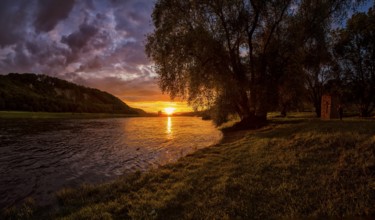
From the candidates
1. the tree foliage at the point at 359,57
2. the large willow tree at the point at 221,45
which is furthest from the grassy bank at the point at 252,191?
the tree foliage at the point at 359,57

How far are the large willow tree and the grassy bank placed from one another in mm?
14859

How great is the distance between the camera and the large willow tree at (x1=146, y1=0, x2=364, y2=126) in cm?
2361

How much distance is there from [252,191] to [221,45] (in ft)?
66.4

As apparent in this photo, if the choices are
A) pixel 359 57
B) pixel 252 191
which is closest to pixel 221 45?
pixel 252 191

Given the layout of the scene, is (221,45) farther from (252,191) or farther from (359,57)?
(359,57)

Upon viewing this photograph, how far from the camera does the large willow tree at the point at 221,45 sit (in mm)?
23609

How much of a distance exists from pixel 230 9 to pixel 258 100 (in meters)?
11.0

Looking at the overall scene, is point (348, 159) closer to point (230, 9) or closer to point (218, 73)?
point (218, 73)

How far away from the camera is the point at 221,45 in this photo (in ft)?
81.2

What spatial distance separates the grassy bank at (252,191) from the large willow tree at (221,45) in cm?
1486

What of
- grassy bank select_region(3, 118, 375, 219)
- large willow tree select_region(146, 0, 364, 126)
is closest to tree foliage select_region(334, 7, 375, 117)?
large willow tree select_region(146, 0, 364, 126)

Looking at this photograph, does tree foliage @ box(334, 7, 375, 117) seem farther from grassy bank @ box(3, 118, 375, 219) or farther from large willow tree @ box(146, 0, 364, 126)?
grassy bank @ box(3, 118, 375, 219)

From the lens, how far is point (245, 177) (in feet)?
28.5

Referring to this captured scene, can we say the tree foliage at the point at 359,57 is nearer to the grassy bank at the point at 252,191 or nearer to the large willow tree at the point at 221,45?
the large willow tree at the point at 221,45
